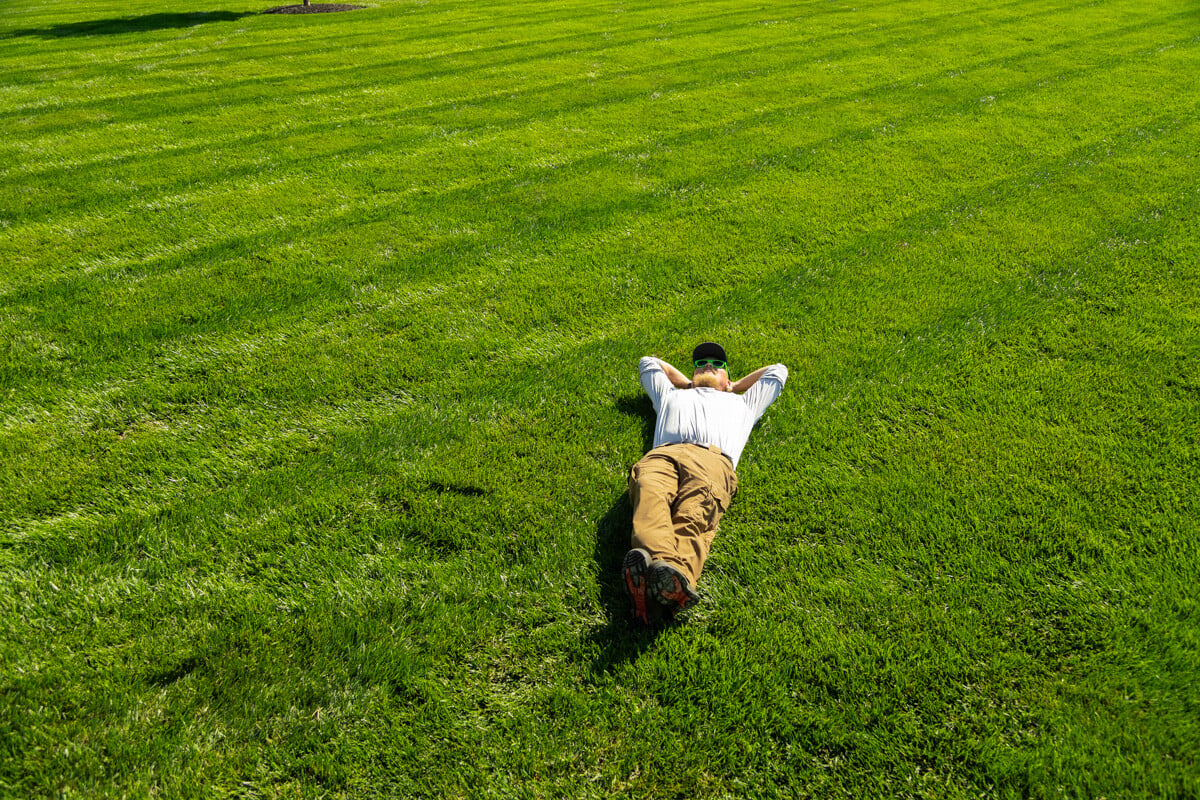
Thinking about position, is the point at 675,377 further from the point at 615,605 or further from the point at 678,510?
the point at 615,605

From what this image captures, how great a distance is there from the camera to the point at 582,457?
464 centimetres

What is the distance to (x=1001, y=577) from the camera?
12.3ft

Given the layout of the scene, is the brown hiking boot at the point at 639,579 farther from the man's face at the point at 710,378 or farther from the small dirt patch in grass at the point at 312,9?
the small dirt patch in grass at the point at 312,9

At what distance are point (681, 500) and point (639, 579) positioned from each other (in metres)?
0.66

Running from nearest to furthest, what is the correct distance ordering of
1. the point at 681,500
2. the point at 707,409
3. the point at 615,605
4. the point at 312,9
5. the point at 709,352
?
the point at 615,605, the point at 681,500, the point at 707,409, the point at 709,352, the point at 312,9

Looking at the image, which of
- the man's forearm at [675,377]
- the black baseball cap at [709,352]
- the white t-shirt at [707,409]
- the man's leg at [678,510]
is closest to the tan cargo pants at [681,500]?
the man's leg at [678,510]

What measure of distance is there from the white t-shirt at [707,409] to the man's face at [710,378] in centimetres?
12

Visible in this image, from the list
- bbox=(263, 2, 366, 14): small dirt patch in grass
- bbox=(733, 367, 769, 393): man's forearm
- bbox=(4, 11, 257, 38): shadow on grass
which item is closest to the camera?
bbox=(733, 367, 769, 393): man's forearm

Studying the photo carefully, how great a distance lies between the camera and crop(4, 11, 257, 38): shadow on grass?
17828mm

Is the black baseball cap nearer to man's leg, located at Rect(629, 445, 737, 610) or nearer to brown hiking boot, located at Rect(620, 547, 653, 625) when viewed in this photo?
man's leg, located at Rect(629, 445, 737, 610)

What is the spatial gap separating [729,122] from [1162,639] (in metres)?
8.96

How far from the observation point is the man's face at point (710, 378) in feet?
16.2

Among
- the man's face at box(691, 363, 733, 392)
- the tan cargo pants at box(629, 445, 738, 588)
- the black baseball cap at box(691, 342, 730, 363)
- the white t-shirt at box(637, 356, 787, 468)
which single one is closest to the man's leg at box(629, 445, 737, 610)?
the tan cargo pants at box(629, 445, 738, 588)

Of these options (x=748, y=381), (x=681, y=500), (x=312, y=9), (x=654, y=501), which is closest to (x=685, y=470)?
(x=681, y=500)
